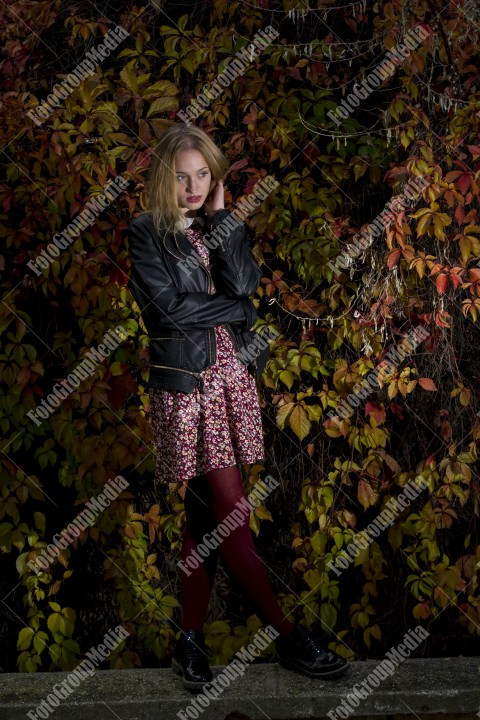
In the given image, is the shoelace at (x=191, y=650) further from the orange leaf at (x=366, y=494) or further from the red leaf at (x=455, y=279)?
the red leaf at (x=455, y=279)

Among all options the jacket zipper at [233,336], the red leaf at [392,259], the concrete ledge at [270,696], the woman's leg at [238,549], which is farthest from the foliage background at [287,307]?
the woman's leg at [238,549]

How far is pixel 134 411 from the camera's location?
368cm

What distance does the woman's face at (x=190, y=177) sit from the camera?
9.31 ft

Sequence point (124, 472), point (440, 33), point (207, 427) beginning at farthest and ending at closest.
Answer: point (124, 472) → point (440, 33) → point (207, 427)

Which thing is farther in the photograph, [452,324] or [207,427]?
[452,324]

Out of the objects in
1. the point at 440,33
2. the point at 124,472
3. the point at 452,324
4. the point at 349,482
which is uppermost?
the point at 440,33

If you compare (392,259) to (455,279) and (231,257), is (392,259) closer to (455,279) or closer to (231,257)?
(455,279)

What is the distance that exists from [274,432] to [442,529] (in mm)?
810

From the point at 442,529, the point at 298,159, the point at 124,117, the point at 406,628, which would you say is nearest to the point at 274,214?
the point at 298,159

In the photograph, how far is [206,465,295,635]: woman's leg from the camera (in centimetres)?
283

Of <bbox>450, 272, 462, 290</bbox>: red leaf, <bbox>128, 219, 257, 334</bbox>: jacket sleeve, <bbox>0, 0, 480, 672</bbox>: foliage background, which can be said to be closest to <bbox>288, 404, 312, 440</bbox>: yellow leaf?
<bbox>0, 0, 480, 672</bbox>: foliage background

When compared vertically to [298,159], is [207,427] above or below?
below

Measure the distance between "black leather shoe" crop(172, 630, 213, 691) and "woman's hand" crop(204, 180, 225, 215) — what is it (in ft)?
4.38

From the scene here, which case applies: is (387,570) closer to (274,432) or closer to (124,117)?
(274,432)
